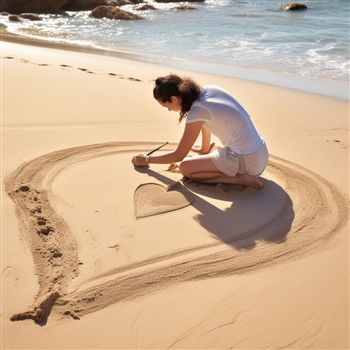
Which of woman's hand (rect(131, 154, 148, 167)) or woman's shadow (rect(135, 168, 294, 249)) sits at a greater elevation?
woman's hand (rect(131, 154, 148, 167))

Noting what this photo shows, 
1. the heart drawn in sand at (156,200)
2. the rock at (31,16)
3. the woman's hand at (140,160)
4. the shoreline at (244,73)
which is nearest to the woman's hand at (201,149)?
the woman's hand at (140,160)

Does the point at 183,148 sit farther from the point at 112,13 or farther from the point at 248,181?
the point at 112,13

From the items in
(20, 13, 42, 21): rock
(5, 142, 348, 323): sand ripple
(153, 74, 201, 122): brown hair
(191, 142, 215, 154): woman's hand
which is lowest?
(5, 142, 348, 323): sand ripple

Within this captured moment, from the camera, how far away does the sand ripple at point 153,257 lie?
8.45 ft

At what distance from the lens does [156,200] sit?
3.56 m

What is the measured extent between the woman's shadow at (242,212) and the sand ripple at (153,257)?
13 mm

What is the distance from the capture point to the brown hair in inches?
140

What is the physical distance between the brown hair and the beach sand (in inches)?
25.9

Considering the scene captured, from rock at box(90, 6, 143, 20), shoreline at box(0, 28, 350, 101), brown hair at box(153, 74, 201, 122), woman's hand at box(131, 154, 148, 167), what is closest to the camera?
brown hair at box(153, 74, 201, 122)

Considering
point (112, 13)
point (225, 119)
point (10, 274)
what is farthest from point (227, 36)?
point (10, 274)

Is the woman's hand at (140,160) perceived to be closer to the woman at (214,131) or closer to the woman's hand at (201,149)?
the woman at (214,131)

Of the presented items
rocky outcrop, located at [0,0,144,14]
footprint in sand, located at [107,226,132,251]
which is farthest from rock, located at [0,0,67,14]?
footprint in sand, located at [107,226,132,251]

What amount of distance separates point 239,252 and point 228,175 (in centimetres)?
92

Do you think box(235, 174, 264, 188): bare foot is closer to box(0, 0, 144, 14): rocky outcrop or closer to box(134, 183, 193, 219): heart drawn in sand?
box(134, 183, 193, 219): heart drawn in sand
